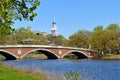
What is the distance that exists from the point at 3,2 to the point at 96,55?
11464cm

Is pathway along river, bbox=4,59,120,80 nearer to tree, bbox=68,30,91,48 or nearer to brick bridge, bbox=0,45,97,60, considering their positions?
brick bridge, bbox=0,45,97,60

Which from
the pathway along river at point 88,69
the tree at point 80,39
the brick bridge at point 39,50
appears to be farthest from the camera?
the tree at point 80,39

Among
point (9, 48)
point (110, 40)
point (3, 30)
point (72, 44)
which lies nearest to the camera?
point (3, 30)

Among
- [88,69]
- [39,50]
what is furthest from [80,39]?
[88,69]

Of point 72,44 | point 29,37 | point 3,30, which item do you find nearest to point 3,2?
point 3,30

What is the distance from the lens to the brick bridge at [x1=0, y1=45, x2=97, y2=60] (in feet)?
382

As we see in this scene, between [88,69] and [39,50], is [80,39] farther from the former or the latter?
[88,69]

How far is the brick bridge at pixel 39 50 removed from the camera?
382ft

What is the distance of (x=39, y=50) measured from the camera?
418ft

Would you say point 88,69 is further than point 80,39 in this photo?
No

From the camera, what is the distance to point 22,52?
121 m

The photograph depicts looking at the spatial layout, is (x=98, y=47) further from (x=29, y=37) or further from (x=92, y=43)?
(x=29, y=37)

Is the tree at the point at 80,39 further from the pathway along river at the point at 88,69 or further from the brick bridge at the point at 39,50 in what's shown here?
the pathway along river at the point at 88,69

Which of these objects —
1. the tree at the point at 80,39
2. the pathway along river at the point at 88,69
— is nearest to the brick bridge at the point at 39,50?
the tree at the point at 80,39
